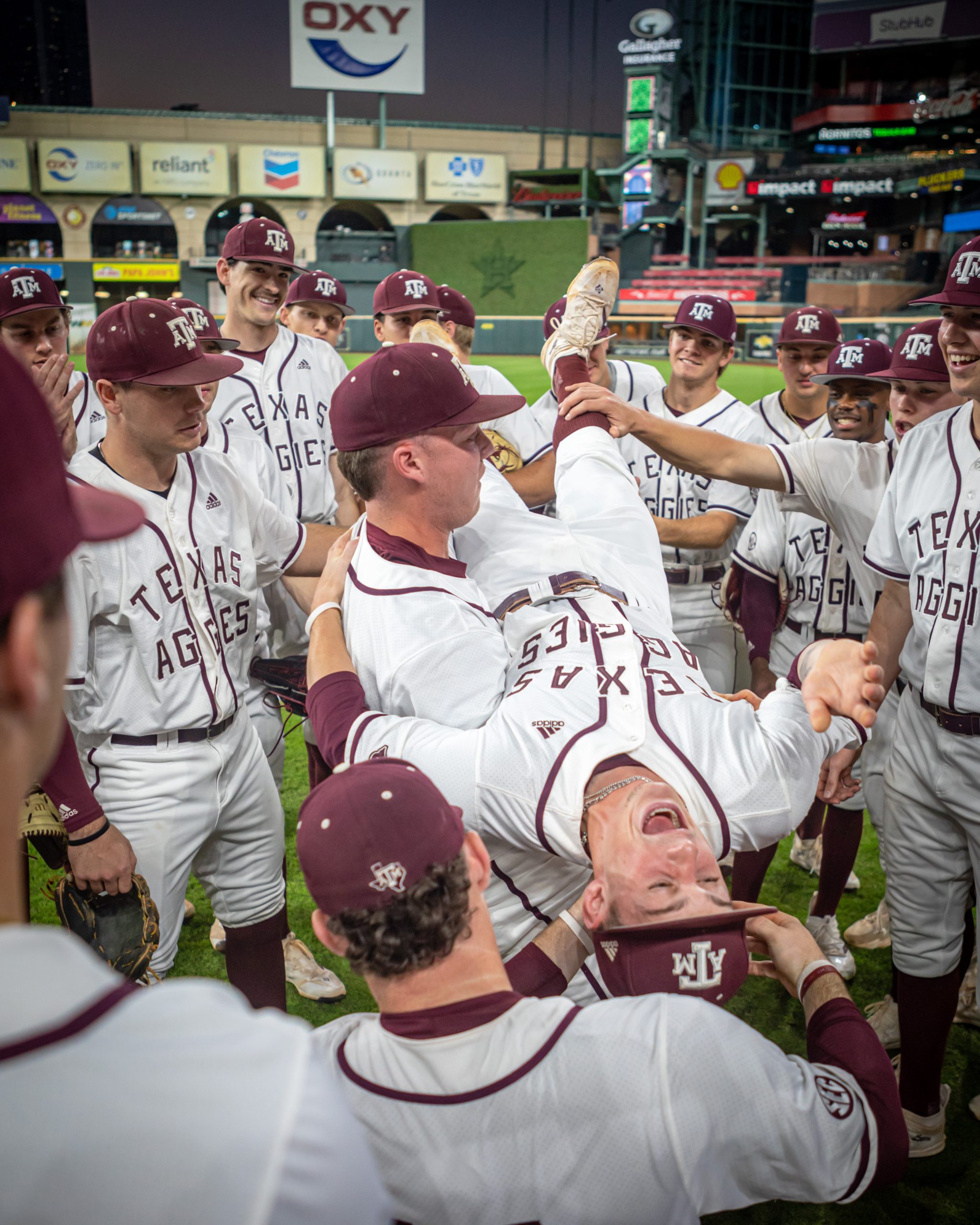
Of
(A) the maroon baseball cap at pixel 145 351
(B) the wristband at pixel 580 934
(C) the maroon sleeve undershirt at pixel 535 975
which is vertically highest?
(A) the maroon baseball cap at pixel 145 351

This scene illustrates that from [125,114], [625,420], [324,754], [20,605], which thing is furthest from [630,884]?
[125,114]

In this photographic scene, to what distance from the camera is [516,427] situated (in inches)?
173

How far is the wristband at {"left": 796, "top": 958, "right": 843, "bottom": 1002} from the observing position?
160 centimetres

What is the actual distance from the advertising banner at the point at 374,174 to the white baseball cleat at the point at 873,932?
37.1 metres

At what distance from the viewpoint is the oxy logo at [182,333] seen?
259 centimetres

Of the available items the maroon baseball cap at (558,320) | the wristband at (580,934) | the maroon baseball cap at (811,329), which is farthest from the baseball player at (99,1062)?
the maroon baseball cap at (811,329)

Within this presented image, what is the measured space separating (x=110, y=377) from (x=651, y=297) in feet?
97.2

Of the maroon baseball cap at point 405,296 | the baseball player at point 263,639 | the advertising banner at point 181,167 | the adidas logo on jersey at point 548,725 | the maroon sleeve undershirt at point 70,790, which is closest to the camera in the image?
the adidas logo on jersey at point 548,725

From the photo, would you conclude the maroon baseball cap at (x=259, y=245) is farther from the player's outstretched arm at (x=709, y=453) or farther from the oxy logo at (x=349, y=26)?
the oxy logo at (x=349, y=26)

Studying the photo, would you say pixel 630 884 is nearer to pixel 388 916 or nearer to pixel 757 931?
pixel 757 931

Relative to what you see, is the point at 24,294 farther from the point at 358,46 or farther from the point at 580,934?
the point at 358,46

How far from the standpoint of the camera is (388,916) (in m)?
1.31

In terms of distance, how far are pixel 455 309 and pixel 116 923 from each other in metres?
3.44

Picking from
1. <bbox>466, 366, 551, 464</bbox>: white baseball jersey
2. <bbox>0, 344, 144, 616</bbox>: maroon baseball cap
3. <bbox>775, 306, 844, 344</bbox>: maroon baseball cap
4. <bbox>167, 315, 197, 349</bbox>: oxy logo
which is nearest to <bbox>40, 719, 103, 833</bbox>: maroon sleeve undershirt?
<bbox>167, 315, 197, 349</bbox>: oxy logo
